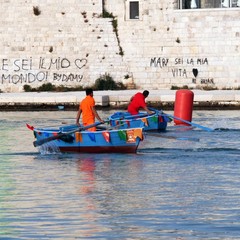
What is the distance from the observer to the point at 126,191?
2009 cm

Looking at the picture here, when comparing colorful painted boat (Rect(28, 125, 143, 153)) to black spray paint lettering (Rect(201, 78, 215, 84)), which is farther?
black spray paint lettering (Rect(201, 78, 215, 84))

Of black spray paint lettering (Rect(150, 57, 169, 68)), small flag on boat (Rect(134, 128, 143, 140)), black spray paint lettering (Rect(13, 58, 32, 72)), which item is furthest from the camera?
black spray paint lettering (Rect(13, 58, 32, 72))

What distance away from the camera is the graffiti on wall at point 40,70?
47.2 meters

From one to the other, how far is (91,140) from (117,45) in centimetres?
2125

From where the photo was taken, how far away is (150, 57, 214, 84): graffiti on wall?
45969 millimetres

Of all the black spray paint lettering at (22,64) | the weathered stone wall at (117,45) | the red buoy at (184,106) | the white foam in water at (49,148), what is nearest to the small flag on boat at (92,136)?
the white foam in water at (49,148)

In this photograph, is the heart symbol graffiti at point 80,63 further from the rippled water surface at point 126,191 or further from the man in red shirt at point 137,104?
the rippled water surface at point 126,191

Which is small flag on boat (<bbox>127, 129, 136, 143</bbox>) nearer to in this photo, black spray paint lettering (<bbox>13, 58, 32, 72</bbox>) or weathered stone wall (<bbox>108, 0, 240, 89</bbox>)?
weathered stone wall (<bbox>108, 0, 240, 89</bbox>)

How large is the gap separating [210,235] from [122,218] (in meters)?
1.87

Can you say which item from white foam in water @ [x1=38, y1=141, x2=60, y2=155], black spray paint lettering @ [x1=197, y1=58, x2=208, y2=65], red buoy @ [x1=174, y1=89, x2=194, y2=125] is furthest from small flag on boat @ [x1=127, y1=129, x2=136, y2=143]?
black spray paint lettering @ [x1=197, y1=58, x2=208, y2=65]

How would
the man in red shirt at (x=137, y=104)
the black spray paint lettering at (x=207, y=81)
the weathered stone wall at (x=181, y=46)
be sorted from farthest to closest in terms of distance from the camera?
the black spray paint lettering at (x=207, y=81) → the weathered stone wall at (x=181, y=46) → the man in red shirt at (x=137, y=104)

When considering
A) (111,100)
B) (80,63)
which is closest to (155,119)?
(111,100)

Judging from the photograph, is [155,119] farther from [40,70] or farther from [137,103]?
[40,70]

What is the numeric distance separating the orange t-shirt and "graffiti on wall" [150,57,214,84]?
19.3 m
